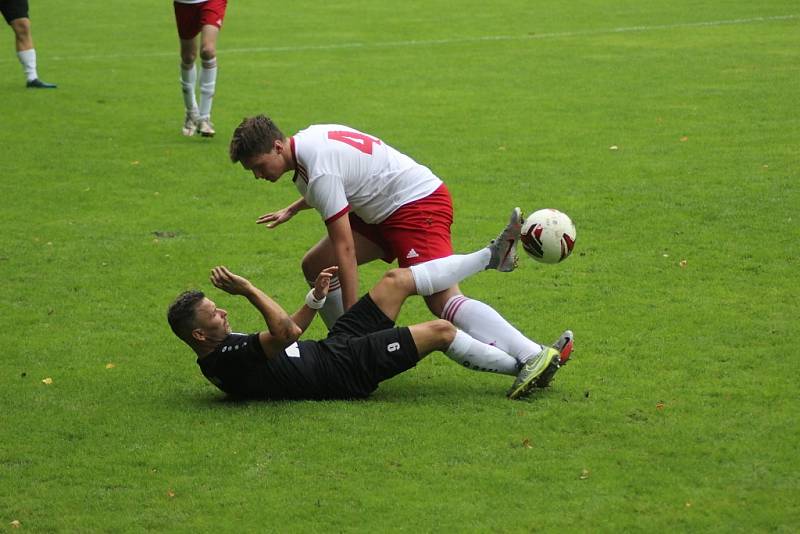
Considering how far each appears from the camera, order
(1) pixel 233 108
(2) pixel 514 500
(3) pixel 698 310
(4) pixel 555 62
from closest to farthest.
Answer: (2) pixel 514 500 < (3) pixel 698 310 < (1) pixel 233 108 < (4) pixel 555 62

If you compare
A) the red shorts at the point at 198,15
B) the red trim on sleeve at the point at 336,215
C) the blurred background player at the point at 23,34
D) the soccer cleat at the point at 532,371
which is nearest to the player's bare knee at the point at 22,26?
the blurred background player at the point at 23,34

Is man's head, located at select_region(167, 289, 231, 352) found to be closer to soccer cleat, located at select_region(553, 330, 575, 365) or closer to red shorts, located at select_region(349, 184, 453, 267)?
red shorts, located at select_region(349, 184, 453, 267)

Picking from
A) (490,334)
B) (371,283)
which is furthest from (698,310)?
(371,283)

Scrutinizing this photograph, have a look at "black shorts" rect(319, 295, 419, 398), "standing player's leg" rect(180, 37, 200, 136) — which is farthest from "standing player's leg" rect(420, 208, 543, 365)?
"standing player's leg" rect(180, 37, 200, 136)

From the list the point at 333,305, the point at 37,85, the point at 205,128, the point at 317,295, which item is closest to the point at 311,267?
the point at 333,305

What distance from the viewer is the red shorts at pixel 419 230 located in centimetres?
752

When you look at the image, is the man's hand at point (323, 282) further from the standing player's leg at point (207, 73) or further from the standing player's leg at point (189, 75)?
the standing player's leg at point (189, 75)

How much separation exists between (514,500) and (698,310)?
3305 mm

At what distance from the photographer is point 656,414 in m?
6.62

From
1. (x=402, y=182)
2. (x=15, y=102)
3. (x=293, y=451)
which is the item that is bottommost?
(x=15, y=102)

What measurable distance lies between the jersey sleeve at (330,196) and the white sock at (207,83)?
25.0ft

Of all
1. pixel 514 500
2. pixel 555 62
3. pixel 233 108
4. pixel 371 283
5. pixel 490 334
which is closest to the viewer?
pixel 514 500

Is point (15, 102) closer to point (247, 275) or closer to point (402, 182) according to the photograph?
point (247, 275)

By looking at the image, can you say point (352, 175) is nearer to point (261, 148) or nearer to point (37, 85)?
point (261, 148)
